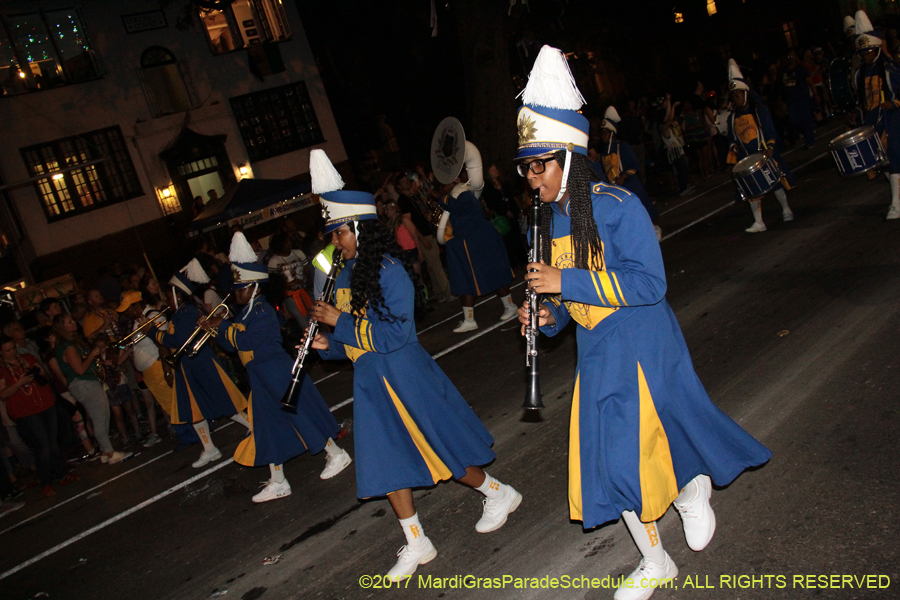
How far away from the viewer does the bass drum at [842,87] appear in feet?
33.0

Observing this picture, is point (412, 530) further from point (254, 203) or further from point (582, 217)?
point (254, 203)

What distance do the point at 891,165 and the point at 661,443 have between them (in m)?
6.93

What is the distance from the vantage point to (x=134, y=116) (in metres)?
20.8

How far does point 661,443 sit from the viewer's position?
9.07ft

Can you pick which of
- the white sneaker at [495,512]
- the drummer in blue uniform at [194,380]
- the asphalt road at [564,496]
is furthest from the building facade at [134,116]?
the white sneaker at [495,512]

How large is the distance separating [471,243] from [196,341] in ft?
12.0

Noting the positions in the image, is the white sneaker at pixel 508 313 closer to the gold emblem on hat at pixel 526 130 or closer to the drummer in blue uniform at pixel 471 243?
the drummer in blue uniform at pixel 471 243

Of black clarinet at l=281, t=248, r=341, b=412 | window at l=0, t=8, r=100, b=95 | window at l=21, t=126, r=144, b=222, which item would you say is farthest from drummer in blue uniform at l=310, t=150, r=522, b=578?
window at l=0, t=8, r=100, b=95

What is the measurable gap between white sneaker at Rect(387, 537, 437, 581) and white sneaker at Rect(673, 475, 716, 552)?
149 centimetres

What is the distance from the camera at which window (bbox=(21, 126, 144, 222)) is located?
64.3 feet

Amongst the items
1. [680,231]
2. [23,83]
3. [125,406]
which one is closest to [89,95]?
[23,83]

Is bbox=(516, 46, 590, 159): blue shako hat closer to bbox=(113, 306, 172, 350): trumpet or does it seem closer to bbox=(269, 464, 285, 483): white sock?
A: bbox=(269, 464, 285, 483): white sock

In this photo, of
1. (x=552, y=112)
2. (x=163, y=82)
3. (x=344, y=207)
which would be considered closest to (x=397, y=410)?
(x=344, y=207)

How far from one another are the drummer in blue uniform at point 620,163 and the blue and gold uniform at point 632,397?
7.43 m
